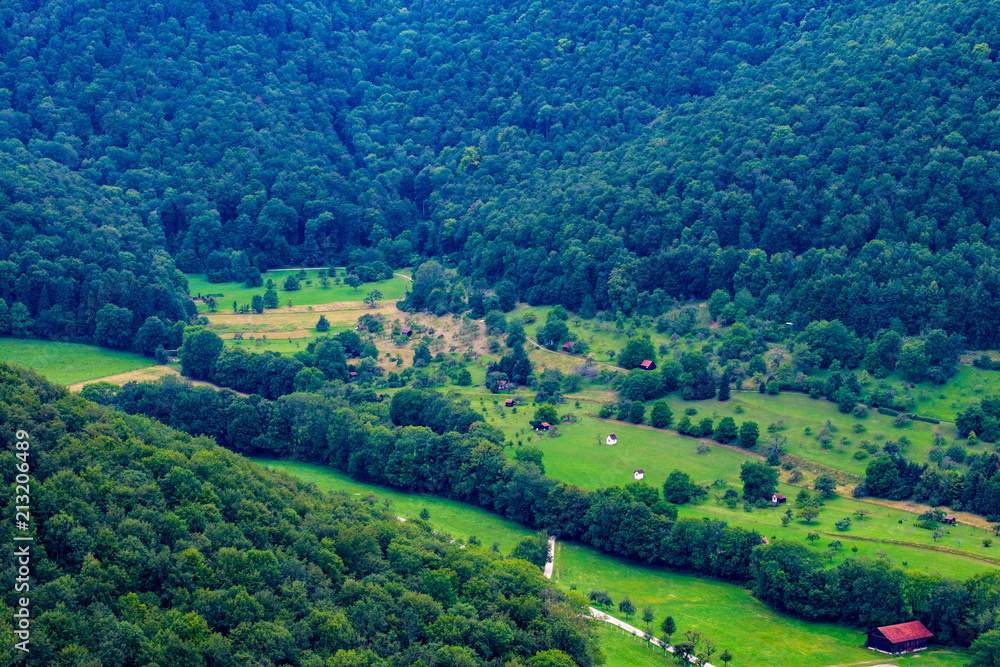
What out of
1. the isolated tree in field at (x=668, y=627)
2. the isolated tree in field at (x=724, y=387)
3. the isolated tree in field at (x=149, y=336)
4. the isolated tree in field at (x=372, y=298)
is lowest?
the isolated tree in field at (x=668, y=627)

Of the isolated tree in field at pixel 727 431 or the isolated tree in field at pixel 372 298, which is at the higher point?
the isolated tree in field at pixel 372 298

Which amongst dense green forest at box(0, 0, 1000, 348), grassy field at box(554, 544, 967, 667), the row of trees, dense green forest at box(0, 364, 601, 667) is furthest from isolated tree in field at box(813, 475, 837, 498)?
dense green forest at box(0, 0, 1000, 348)

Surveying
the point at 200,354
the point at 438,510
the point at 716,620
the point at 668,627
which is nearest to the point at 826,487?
the point at 716,620

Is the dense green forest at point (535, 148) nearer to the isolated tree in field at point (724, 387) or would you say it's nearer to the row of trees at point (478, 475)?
the isolated tree in field at point (724, 387)

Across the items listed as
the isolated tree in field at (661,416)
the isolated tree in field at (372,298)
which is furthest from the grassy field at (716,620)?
the isolated tree in field at (372,298)

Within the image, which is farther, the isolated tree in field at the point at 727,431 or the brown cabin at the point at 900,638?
the isolated tree in field at the point at 727,431

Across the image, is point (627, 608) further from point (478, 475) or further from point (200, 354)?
point (200, 354)

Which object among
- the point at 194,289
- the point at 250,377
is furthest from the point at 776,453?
the point at 194,289
